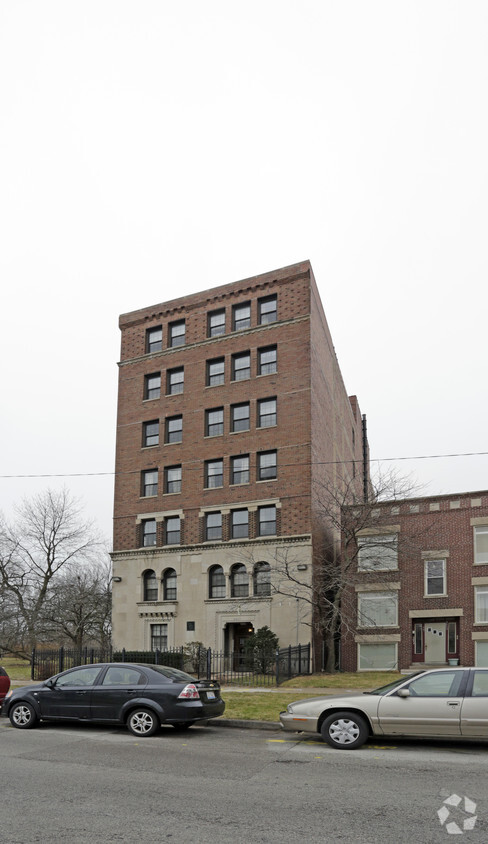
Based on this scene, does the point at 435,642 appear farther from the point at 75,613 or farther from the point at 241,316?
the point at 75,613

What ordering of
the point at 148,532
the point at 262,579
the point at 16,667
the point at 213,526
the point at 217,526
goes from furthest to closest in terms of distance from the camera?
the point at 16,667 → the point at 148,532 → the point at 213,526 → the point at 217,526 → the point at 262,579

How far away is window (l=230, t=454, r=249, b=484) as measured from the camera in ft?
114

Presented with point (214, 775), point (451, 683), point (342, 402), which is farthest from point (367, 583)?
point (214, 775)

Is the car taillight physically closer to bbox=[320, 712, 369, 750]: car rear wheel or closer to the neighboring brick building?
bbox=[320, 712, 369, 750]: car rear wheel

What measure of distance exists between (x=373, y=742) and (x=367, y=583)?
61.8 feet

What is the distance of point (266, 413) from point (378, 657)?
11.6m

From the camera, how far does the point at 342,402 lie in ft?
153

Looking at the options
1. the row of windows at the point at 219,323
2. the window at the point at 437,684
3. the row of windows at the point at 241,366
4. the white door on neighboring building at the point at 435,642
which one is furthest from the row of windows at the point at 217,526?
the window at the point at 437,684

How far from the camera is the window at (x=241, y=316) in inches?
1451

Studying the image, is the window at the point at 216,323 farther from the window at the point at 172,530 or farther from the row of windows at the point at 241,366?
the window at the point at 172,530

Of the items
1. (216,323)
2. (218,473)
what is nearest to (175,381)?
(216,323)

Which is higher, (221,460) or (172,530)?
(221,460)

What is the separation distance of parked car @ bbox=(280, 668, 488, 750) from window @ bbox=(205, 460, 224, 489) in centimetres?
2262

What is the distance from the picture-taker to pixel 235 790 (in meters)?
9.73
